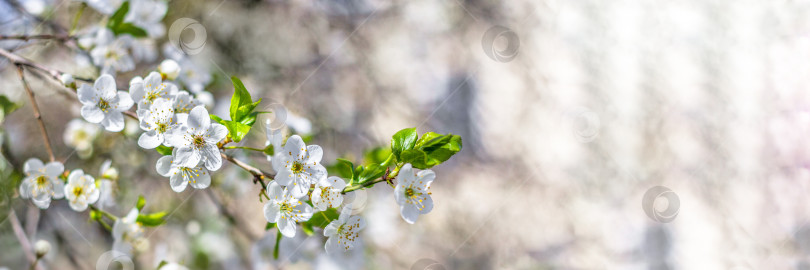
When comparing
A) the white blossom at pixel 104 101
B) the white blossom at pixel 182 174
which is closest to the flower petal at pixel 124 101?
the white blossom at pixel 104 101

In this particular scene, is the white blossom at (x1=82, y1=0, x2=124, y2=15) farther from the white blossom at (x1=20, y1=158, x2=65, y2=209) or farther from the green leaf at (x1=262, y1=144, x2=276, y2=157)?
the green leaf at (x1=262, y1=144, x2=276, y2=157)

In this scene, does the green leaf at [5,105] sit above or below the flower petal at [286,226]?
below

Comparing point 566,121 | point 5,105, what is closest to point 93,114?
point 5,105

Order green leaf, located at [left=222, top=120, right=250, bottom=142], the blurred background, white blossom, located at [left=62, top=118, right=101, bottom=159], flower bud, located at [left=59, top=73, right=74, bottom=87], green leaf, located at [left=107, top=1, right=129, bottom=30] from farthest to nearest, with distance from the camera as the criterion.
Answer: the blurred background < white blossom, located at [left=62, top=118, right=101, bottom=159] < green leaf, located at [left=107, top=1, right=129, bottom=30] < flower bud, located at [left=59, top=73, right=74, bottom=87] < green leaf, located at [left=222, top=120, right=250, bottom=142]

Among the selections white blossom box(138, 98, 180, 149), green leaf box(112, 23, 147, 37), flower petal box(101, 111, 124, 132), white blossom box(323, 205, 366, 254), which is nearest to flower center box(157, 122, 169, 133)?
white blossom box(138, 98, 180, 149)

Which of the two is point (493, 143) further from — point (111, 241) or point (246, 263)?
point (111, 241)

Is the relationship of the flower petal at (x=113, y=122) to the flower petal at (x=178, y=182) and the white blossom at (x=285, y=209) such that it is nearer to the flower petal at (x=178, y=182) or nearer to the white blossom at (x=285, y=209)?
the flower petal at (x=178, y=182)

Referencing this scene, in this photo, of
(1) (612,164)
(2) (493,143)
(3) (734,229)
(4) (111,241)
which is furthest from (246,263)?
(3) (734,229)
